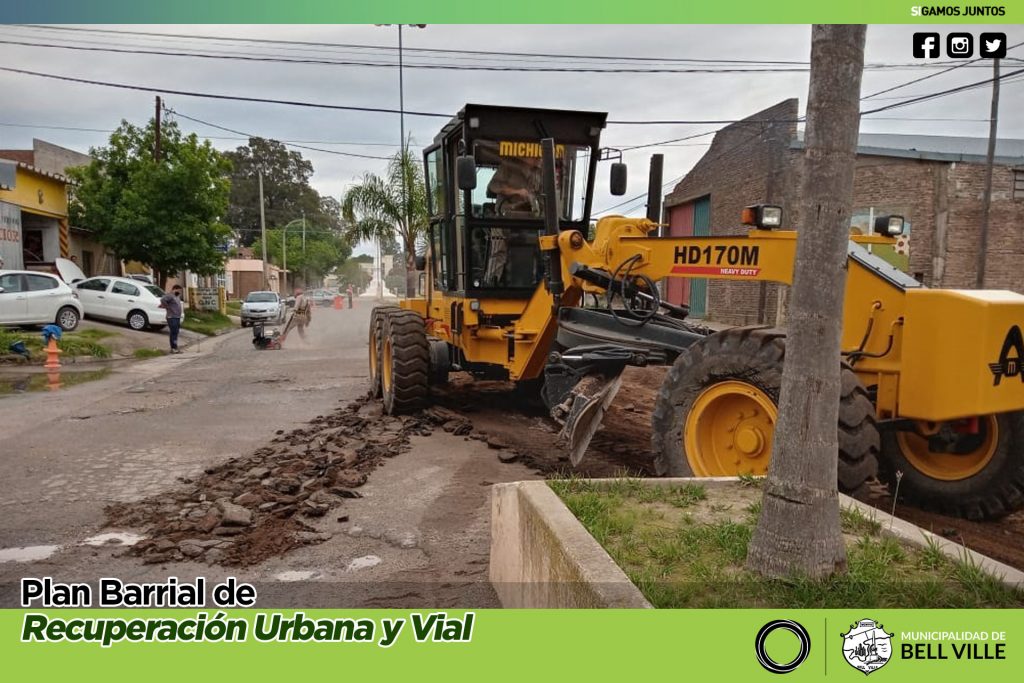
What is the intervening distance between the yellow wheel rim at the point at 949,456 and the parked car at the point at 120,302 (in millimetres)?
21819

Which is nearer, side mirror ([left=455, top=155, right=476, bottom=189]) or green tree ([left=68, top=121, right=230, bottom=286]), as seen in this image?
side mirror ([left=455, top=155, right=476, bottom=189])

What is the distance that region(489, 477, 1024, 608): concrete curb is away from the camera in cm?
288

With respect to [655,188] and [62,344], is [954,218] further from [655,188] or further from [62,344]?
[62,344]

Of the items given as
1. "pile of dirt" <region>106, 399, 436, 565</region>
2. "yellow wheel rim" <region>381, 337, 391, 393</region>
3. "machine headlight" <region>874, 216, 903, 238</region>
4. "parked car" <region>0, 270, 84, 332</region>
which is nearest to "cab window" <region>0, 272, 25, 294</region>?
"parked car" <region>0, 270, 84, 332</region>

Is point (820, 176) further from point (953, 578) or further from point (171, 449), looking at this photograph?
point (171, 449)

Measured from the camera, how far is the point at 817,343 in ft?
9.43

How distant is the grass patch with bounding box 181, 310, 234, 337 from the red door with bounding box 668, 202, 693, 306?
51.4 feet

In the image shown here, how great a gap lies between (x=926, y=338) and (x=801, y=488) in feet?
6.92

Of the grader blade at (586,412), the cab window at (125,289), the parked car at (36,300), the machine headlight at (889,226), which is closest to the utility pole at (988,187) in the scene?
the machine headlight at (889,226)

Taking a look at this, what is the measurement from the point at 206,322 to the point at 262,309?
2.09 meters

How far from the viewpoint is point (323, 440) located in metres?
7.67

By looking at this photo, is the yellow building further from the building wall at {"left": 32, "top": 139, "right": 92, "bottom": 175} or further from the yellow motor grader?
the yellow motor grader

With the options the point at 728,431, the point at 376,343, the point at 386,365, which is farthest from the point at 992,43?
the point at 376,343

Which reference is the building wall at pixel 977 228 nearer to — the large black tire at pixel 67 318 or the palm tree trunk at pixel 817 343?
the palm tree trunk at pixel 817 343
